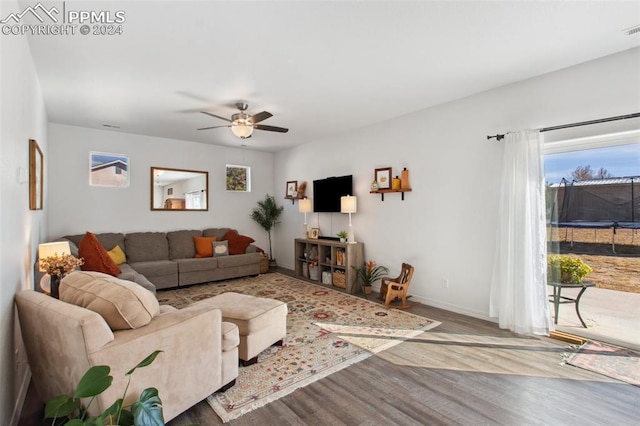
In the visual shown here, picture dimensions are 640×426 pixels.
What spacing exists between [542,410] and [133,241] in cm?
573

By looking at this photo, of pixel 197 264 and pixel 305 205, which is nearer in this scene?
pixel 197 264

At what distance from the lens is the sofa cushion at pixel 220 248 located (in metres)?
5.82

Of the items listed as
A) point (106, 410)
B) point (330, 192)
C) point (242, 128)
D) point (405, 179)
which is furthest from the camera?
point (330, 192)

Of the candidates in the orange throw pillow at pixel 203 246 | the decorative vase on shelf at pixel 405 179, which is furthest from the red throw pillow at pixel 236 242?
the decorative vase on shelf at pixel 405 179

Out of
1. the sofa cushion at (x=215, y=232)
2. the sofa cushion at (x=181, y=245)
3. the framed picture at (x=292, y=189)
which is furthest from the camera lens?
the framed picture at (x=292, y=189)

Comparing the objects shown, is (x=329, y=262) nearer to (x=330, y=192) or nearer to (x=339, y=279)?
(x=339, y=279)

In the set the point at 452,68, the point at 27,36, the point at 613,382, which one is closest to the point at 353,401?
the point at 613,382

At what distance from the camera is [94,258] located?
3.53m

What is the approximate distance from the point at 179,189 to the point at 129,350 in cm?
497

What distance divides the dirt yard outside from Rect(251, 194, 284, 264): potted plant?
5123 mm

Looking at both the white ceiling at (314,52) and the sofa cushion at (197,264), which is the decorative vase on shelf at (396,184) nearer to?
the white ceiling at (314,52)

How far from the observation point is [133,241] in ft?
17.3

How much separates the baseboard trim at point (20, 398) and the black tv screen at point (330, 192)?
4260mm

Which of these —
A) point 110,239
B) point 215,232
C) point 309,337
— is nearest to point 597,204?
point 309,337
